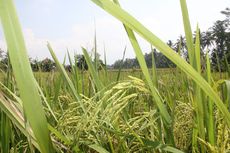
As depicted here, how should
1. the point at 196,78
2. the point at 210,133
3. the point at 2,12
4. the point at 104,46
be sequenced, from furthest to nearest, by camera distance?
1. the point at 104,46
2. the point at 210,133
3. the point at 196,78
4. the point at 2,12

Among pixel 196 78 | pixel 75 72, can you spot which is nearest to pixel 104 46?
pixel 75 72

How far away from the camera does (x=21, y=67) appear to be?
338mm

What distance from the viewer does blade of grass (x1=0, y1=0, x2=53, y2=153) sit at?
32 centimetres

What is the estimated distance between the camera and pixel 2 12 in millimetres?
310

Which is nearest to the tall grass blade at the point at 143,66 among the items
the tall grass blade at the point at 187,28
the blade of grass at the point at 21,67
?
the tall grass blade at the point at 187,28

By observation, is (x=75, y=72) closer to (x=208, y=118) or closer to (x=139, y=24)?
(x=208, y=118)

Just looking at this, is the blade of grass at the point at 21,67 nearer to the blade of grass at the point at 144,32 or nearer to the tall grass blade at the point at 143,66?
the blade of grass at the point at 144,32

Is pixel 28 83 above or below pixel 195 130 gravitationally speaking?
above

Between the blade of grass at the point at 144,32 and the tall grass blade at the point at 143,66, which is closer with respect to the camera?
the blade of grass at the point at 144,32

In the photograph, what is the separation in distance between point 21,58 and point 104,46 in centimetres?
106

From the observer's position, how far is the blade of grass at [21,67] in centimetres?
32

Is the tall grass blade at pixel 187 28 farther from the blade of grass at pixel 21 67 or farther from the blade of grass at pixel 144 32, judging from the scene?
the blade of grass at pixel 21 67

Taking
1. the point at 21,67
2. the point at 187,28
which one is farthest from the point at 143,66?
the point at 21,67

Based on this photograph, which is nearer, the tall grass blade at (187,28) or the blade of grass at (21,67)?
the blade of grass at (21,67)
